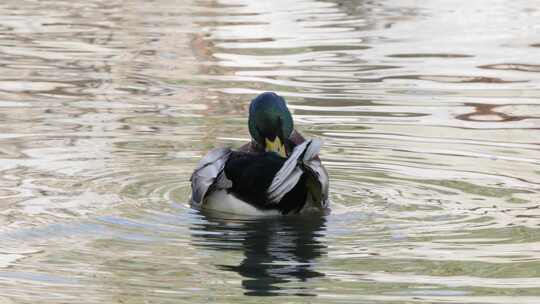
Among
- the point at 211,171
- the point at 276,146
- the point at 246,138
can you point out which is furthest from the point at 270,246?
the point at 246,138

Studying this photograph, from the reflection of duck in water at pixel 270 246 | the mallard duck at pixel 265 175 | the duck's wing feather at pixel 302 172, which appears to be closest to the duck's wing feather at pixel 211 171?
the mallard duck at pixel 265 175

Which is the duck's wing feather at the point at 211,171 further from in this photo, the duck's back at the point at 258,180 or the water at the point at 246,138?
the water at the point at 246,138

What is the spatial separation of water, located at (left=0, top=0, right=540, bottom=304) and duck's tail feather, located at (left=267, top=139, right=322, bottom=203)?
29 centimetres

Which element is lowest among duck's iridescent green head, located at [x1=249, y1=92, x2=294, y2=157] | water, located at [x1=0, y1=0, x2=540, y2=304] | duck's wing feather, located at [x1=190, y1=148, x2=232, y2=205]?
water, located at [x1=0, y1=0, x2=540, y2=304]

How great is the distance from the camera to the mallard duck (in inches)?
353

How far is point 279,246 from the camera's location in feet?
29.0

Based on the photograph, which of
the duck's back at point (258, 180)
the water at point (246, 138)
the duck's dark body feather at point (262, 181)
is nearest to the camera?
the water at point (246, 138)

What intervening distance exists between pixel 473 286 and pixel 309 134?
4.78 m

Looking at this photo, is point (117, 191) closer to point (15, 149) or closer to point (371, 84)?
point (15, 149)

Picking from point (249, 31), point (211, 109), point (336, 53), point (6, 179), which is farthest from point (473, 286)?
point (249, 31)

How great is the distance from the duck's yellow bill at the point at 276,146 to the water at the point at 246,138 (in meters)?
0.46

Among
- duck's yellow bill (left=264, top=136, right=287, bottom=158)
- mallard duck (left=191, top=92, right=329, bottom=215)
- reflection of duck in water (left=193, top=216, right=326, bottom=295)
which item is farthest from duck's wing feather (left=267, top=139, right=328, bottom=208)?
duck's yellow bill (left=264, top=136, right=287, bottom=158)

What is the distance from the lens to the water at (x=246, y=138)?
7.81 metres

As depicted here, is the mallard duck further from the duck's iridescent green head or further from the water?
the water
